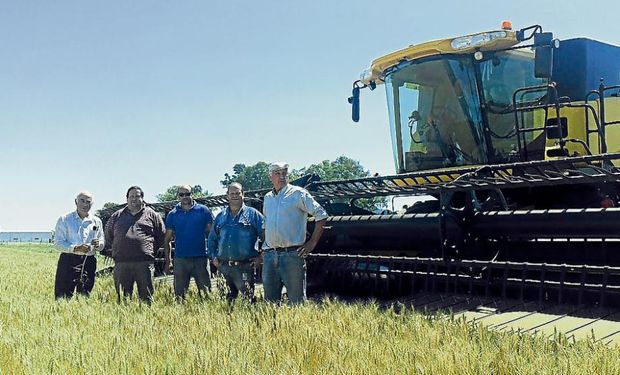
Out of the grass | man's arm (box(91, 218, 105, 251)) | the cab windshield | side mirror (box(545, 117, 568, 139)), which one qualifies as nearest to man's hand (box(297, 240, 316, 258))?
the grass

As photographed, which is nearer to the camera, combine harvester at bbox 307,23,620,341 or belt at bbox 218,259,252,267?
combine harvester at bbox 307,23,620,341

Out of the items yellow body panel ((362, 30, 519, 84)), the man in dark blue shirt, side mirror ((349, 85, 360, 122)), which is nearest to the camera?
the man in dark blue shirt

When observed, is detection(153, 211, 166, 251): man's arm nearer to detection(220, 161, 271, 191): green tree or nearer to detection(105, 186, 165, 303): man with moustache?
detection(105, 186, 165, 303): man with moustache

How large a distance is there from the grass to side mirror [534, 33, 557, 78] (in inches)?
101

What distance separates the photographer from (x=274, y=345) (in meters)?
3.14

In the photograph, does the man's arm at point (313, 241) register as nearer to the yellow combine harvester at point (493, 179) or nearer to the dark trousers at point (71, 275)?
the yellow combine harvester at point (493, 179)

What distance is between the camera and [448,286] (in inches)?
191

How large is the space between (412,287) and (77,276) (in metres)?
3.11

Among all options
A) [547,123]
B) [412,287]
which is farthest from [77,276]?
[547,123]

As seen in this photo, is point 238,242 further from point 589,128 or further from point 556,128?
point 589,128

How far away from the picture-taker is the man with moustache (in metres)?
5.54

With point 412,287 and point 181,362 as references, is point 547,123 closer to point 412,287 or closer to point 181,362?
point 412,287

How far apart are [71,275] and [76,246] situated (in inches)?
12.3

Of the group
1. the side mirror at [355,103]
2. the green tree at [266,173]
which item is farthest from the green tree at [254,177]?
the side mirror at [355,103]
